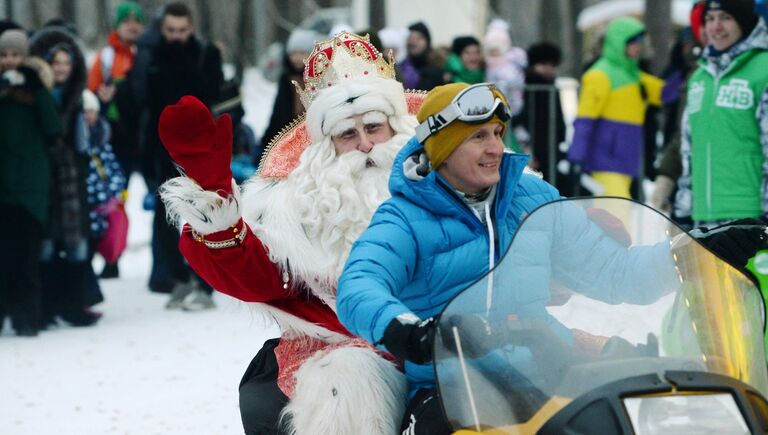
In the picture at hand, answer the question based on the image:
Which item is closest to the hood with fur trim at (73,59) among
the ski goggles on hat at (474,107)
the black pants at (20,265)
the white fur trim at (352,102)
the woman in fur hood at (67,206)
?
the woman in fur hood at (67,206)

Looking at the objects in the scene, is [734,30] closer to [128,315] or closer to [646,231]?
[646,231]

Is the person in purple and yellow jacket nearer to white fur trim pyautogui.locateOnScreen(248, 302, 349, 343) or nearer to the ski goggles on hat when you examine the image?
white fur trim pyautogui.locateOnScreen(248, 302, 349, 343)

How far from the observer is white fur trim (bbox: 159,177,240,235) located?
12.8 ft

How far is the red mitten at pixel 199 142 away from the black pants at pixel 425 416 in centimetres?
88

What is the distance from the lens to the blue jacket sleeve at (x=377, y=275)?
9.78ft

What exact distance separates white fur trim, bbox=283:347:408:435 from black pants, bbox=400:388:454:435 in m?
0.11

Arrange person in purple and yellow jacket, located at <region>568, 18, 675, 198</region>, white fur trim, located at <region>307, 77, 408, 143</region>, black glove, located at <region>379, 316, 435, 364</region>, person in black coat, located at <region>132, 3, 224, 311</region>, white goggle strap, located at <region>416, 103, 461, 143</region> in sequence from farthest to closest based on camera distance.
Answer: person in purple and yellow jacket, located at <region>568, 18, 675, 198</region> < person in black coat, located at <region>132, 3, 224, 311</region> < white fur trim, located at <region>307, 77, 408, 143</region> < white goggle strap, located at <region>416, 103, 461, 143</region> < black glove, located at <region>379, 316, 435, 364</region>

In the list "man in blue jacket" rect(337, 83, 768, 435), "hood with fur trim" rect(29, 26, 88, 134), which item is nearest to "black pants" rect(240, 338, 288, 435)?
"man in blue jacket" rect(337, 83, 768, 435)

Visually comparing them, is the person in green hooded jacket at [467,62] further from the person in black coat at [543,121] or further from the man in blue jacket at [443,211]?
the man in blue jacket at [443,211]

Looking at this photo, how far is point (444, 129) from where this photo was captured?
11.1 ft

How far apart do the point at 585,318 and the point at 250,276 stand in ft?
5.21

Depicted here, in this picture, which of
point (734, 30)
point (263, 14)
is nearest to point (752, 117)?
point (734, 30)

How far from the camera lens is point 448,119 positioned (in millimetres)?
3357

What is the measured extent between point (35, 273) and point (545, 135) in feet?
16.5
